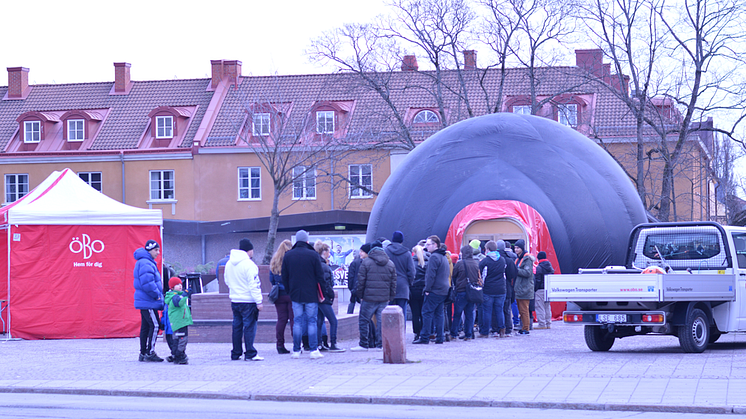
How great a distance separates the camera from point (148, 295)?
1230cm

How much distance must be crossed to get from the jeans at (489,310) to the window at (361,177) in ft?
85.0

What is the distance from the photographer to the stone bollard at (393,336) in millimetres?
11625

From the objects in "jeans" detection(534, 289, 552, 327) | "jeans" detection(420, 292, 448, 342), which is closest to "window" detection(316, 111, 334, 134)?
"jeans" detection(534, 289, 552, 327)

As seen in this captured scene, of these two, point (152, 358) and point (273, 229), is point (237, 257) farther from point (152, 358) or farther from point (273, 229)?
→ point (273, 229)

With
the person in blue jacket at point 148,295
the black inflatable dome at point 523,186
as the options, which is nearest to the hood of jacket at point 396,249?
the person in blue jacket at point 148,295

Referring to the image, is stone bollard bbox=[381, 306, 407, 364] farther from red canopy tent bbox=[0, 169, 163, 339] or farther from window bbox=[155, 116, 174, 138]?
window bbox=[155, 116, 174, 138]

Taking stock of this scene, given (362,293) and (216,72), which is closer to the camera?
(362,293)

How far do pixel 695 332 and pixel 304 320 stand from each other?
556 centimetres

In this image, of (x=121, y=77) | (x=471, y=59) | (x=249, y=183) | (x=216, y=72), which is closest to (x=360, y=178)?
(x=249, y=183)

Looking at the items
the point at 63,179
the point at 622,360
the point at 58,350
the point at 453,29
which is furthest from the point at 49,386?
the point at 453,29

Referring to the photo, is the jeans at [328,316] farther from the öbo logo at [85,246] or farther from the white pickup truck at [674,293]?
the öbo logo at [85,246]

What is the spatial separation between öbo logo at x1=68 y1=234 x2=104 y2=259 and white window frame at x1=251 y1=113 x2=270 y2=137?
2306 cm

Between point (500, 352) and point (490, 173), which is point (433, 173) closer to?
point (490, 173)

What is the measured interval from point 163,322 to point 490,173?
32.5 feet
